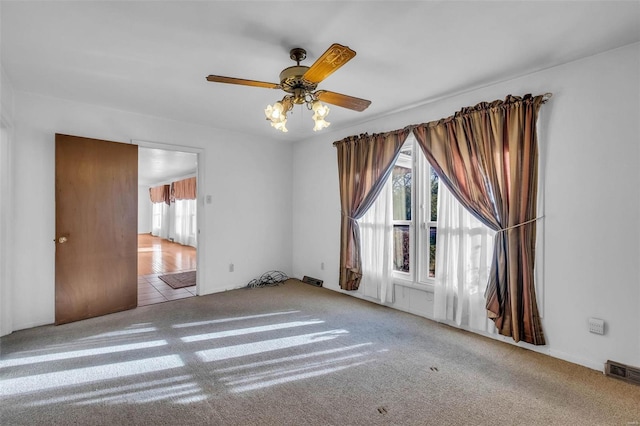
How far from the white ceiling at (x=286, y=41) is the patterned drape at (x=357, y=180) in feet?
2.78

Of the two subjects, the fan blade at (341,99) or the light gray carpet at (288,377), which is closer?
the light gray carpet at (288,377)

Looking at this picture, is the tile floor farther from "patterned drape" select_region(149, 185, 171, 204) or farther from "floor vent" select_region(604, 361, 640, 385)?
"patterned drape" select_region(149, 185, 171, 204)

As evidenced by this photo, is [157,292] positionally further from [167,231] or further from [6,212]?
[167,231]

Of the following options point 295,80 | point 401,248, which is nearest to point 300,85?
point 295,80

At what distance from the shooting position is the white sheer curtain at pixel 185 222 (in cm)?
959

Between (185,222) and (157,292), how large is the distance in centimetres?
586

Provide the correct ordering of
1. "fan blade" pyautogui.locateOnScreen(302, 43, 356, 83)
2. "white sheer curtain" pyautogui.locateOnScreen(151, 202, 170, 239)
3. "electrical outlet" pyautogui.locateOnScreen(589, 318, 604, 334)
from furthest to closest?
"white sheer curtain" pyautogui.locateOnScreen(151, 202, 170, 239), "electrical outlet" pyautogui.locateOnScreen(589, 318, 604, 334), "fan blade" pyautogui.locateOnScreen(302, 43, 356, 83)

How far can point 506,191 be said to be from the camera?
8.97 feet

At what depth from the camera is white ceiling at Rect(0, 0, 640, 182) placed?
5.99ft

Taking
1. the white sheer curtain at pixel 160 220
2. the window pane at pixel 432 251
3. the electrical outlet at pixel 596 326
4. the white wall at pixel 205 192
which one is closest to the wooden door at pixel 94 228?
the white wall at pixel 205 192

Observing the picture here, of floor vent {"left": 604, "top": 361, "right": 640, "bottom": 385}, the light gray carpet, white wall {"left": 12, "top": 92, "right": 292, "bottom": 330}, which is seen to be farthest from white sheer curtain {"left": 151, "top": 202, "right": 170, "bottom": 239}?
floor vent {"left": 604, "top": 361, "right": 640, "bottom": 385}

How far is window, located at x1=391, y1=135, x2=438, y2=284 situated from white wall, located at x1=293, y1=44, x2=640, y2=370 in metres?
1.07

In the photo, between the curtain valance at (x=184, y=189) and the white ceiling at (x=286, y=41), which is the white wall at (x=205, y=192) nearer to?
the white ceiling at (x=286, y=41)

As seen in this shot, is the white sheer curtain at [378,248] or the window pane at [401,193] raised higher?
the window pane at [401,193]
